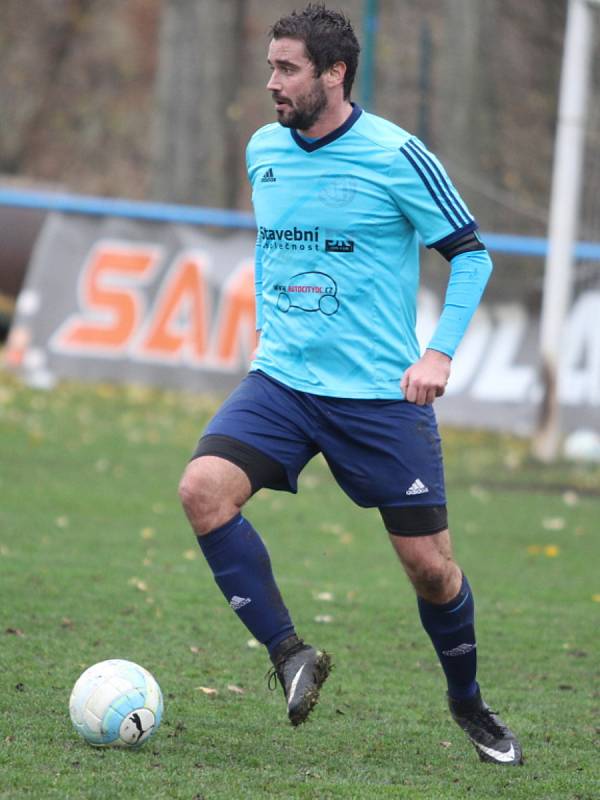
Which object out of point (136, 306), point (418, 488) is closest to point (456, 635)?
point (418, 488)

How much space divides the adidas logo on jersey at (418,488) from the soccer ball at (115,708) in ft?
3.41

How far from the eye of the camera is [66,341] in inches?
624

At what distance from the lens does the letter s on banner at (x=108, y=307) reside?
15.7 m

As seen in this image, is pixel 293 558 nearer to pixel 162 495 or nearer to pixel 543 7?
pixel 162 495

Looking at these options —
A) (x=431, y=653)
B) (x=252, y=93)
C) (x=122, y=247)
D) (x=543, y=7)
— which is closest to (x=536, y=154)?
(x=543, y=7)

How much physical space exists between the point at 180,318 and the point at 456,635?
1091cm

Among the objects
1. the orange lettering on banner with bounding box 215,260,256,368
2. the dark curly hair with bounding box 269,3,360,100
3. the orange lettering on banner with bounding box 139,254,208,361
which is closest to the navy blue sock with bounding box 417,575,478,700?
the dark curly hair with bounding box 269,3,360,100

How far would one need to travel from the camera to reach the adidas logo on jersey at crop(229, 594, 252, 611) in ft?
15.7

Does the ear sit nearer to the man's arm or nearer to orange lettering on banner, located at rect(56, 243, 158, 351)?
the man's arm

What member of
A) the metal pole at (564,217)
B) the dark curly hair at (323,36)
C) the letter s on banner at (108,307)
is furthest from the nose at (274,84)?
the letter s on banner at (108,307)

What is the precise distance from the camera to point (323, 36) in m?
4.94

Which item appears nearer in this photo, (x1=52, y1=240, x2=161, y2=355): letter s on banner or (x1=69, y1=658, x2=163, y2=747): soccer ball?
(x1=69, y1=658, x2=163, y2=747): soccer ball

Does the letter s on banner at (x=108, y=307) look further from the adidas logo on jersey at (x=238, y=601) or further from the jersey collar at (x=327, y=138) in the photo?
the adidas logo on jersey at (x=238, y=601)

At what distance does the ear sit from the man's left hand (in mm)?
941
